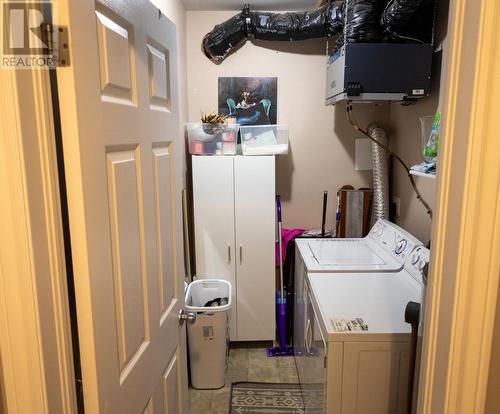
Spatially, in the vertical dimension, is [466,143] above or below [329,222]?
above

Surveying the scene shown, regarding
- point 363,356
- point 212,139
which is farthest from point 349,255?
point 212,139

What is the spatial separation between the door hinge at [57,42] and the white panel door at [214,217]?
2.01 m

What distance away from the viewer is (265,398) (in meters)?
2.53

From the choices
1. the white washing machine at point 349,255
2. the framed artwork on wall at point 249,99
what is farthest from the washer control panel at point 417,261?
the framed artwork on wall at point 249,99

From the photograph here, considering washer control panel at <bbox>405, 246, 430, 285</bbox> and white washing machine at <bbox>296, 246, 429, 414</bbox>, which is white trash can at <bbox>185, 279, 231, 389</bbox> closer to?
white washing machine at <bbox>296, 246, 429, 414</bbox>

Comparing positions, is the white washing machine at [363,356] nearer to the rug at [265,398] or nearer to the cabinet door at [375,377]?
the cabinet door at [375,377]

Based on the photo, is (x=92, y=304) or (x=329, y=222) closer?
(x=92, y=304)

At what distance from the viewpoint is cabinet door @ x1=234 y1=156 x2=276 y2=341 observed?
110 inches

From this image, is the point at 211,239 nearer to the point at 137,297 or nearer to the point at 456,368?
the point at 137,297

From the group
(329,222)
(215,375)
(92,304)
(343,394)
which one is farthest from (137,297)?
(329,222)

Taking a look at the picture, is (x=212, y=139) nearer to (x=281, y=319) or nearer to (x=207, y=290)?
(x=207, y=290)

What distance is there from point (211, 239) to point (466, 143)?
7.58 ft

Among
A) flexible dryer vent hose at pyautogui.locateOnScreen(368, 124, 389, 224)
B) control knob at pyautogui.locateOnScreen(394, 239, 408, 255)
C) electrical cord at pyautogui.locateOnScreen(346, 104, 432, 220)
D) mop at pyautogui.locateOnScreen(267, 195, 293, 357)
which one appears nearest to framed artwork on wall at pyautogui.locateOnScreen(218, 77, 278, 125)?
electrical cord at pyautogui.locateOnScreen(346, 104, 432, 220)

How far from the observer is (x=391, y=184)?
2.96 m
